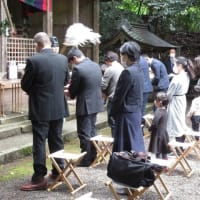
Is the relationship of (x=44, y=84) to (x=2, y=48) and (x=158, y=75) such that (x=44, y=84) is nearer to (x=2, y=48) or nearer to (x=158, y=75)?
(x=2, y=48)

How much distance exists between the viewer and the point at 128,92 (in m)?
5.26

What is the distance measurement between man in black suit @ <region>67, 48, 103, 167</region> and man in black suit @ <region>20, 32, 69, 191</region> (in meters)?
0.70

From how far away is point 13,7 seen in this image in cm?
1319

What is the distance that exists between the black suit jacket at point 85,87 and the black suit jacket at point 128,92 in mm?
1239

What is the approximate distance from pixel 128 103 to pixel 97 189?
1.31 m

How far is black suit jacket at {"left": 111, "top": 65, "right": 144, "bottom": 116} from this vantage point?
17.1 ft

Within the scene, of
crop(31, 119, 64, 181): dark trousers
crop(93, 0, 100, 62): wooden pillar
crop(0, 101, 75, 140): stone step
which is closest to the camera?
crop(31, 119, 64, 181): dark trousers

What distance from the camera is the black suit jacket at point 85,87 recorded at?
648cm

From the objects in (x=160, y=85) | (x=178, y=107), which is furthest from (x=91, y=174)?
(x=160, y=85)

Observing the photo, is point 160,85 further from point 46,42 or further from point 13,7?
point 13,7

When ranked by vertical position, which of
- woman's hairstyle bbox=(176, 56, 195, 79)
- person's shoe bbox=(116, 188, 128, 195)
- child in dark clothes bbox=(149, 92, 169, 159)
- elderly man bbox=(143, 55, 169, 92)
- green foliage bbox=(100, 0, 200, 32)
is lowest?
person's shoe bbox=(116, 188, 128, 195)

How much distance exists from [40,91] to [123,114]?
1099 mm

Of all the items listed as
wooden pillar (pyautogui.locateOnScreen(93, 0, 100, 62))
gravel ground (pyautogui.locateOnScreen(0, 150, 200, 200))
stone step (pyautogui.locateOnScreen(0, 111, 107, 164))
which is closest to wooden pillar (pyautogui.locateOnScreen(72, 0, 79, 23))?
wooden pillar (pyautogui.locateOnScreen(93, 0, 100, 62))

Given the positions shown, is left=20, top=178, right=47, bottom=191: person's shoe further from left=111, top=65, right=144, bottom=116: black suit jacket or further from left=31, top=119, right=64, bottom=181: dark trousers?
left=111, top=65, right=144, bottom=116: black suit jacket
